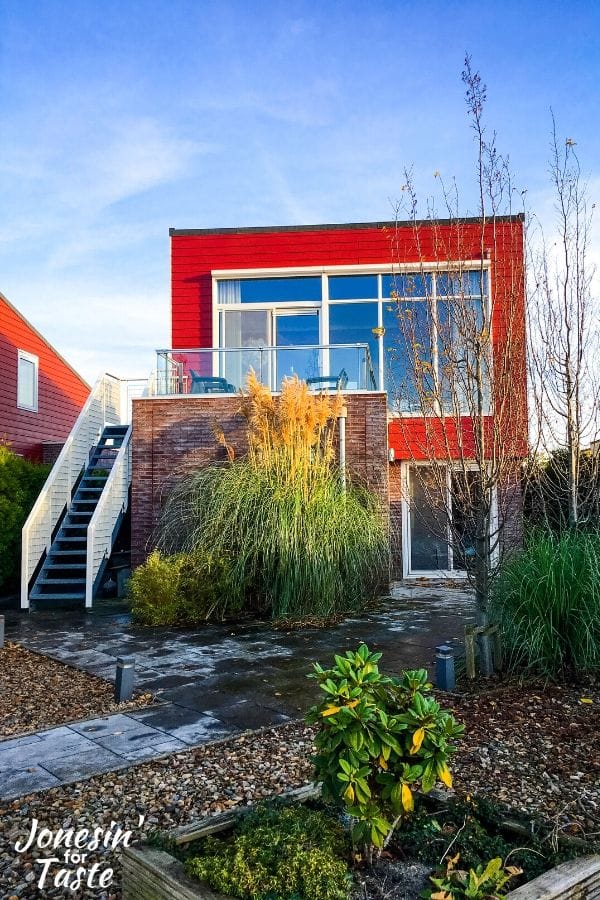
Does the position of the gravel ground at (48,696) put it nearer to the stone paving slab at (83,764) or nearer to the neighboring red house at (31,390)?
the stone paving slab at (83,764)

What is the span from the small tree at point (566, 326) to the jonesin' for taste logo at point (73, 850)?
14.8 feet

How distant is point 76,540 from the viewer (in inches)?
398

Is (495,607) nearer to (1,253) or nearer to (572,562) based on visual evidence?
(572,562)

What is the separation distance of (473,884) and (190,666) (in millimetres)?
4404

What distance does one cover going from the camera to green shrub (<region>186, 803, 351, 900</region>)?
6.61 ft

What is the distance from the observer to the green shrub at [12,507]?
10.2m

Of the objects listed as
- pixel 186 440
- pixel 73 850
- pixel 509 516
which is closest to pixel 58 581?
pixel 186 440

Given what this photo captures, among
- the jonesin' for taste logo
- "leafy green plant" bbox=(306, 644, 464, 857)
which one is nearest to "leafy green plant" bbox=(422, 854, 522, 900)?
"leafy green plant" bbox=(306, 644, 464, 857)

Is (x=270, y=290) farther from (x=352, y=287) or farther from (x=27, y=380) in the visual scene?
(x=27, y=380)

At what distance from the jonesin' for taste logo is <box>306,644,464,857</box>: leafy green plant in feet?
3.21

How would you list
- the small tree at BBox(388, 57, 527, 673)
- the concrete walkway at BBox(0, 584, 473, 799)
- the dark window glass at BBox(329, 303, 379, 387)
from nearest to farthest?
the concrete walkway at BBox(0, 584, 473, 799), the small tree at BBox(388, 57, 527, 673), the dark window glass at BBox(329, 303, 379, 387)

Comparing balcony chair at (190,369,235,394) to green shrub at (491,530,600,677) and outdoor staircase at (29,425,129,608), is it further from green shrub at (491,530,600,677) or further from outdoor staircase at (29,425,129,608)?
green shrub at (491,530,600,677)

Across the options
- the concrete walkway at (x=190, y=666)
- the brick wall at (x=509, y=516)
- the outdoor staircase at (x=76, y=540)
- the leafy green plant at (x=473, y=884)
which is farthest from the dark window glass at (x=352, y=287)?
the leafy green plant at (x=473, y=884)

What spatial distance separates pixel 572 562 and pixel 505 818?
2.80 meters
